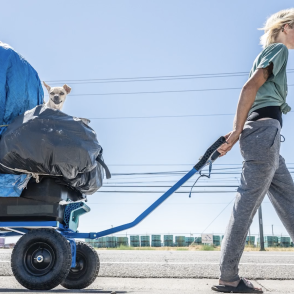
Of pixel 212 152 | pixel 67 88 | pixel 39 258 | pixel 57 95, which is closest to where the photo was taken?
pixel 212 152

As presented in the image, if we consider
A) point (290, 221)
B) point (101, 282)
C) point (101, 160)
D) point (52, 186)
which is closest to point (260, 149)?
point (290, 221)

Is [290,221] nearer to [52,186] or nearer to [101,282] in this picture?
[52,186]

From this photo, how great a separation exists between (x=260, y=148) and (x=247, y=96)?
1.22 ft

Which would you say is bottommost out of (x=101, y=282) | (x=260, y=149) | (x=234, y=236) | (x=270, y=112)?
(x=101, y=282)

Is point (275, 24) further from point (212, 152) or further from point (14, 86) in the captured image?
point (14, 86)

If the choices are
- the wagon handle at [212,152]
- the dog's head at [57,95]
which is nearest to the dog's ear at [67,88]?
the dog's head at [57,95]

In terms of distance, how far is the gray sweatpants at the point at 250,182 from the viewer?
10.4 ft

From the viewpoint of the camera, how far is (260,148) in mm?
3170

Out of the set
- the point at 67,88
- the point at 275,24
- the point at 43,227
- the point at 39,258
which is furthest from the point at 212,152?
the point at 67,88

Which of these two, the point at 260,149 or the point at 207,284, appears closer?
the point at 260,149

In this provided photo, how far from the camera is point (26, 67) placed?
13.1 ft

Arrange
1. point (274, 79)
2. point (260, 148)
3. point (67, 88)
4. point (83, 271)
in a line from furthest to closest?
point (67, 88), point (83, 271), point (274, 79), point (260, 148)

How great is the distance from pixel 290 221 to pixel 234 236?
470mm

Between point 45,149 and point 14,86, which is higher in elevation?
point 14,86
